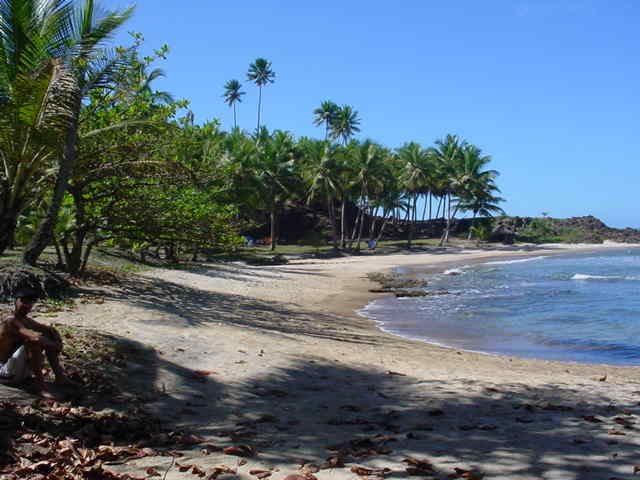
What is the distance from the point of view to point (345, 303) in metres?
19.6

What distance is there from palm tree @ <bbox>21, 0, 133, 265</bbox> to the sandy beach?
6.08 feet

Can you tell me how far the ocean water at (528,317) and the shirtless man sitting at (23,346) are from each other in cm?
874

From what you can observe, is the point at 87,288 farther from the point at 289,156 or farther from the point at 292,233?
the point at 292,233

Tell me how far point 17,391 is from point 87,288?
24.1ft

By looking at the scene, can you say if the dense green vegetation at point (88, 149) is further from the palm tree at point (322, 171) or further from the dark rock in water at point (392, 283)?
the palm tree at point (322, 171)

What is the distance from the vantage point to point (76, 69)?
9.39 metres

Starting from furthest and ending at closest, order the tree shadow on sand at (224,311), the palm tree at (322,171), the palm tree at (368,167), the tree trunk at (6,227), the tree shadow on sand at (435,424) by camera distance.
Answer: the palm tree at (368,167)
the palm tree at (322,171)
the tree shadow on sand at (224,311)
the tree trunk at (6,227)
the tree shadow on sand at (435,424)

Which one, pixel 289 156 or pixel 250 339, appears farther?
pixel 289 156

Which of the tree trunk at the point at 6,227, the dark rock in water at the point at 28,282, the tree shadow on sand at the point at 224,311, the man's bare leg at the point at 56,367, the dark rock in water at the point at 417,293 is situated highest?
the tree trunk at the point at 6,227

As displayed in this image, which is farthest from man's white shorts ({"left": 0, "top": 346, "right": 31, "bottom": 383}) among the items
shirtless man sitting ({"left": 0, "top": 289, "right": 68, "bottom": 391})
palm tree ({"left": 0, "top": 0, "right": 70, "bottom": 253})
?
palm tree ({"left": 0, "top": 0, "right": 70, "bottom": 253})

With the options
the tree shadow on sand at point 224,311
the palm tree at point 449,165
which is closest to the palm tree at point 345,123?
the palm tree at point 449,165

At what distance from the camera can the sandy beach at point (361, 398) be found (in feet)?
15.0

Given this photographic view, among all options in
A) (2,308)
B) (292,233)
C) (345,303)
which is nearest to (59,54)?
(2,308)

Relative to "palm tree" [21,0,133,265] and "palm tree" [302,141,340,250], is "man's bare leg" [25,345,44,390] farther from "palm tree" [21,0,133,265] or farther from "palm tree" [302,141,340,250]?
"palm tree" [302,141,340,250]
